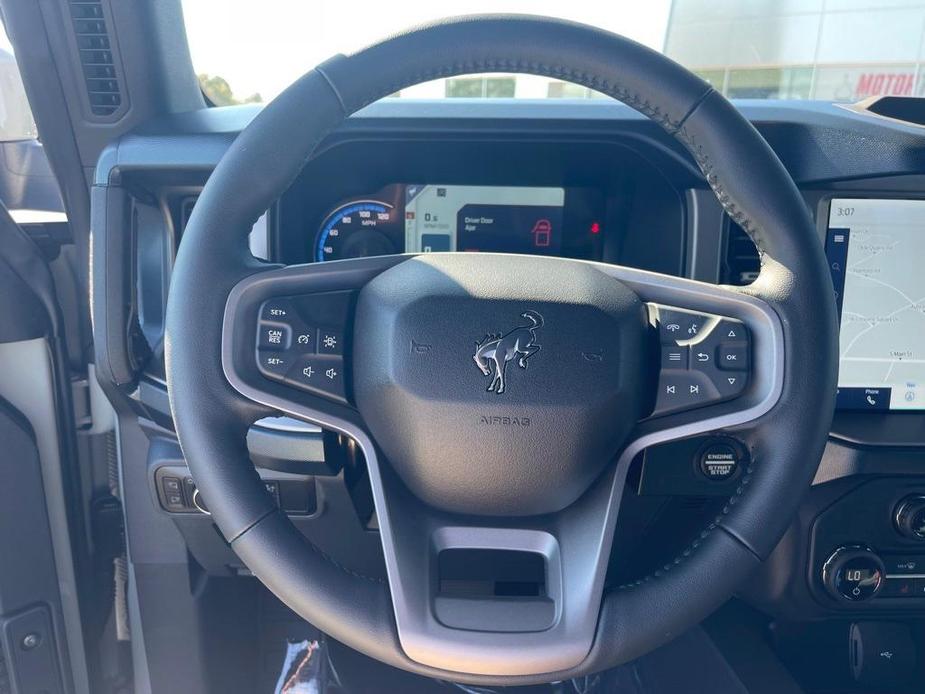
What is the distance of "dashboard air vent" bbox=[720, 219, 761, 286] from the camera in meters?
1.07

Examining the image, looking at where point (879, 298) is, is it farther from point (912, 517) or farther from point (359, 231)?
point (359, 231)

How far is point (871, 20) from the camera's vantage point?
1.31 m

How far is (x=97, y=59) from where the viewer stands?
1150 mm

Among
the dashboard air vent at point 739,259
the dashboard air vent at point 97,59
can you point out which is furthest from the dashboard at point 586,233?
the dashboard air vent at point 97,59

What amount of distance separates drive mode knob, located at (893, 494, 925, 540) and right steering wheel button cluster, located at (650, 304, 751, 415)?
0.51m

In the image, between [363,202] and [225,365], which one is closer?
[225,365]

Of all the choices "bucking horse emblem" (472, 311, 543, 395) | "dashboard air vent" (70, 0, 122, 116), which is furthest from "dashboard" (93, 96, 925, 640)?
"bucking horse emblem" (472, 311, 543, 395)

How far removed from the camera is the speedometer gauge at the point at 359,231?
46.4 inches

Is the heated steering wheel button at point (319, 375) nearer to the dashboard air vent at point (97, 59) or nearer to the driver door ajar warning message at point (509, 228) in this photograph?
the driver door ajar warning message at point (509, 228)

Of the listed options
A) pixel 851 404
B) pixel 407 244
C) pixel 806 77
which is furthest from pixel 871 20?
pixel 407 244

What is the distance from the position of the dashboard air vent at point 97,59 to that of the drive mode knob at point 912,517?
1.23 metres

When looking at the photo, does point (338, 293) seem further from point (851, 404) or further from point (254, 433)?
point (851, 404)

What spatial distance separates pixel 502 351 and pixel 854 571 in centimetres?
69

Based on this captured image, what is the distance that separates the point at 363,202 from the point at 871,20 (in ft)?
2.85
